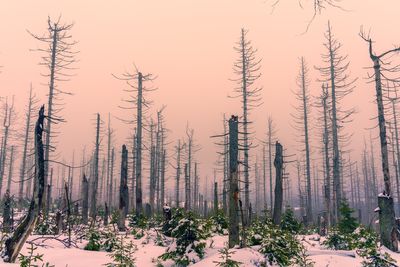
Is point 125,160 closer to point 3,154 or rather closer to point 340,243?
point 340,243

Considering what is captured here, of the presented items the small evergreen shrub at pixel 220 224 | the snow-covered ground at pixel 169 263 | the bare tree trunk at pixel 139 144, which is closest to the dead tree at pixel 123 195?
the bare tree trunk at pixel 139 144

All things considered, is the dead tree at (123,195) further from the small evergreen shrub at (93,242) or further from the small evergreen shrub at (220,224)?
the small evergreen shrub at (220,224)

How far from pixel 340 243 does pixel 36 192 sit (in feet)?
35.8

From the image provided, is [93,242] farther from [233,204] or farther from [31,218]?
[233,204]

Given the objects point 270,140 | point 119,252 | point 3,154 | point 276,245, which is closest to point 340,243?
point 276,245

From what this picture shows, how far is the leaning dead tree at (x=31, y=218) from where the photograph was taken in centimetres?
741

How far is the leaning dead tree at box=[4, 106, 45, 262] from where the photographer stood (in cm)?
741

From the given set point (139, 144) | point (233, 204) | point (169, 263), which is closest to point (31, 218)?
point (169, 263)

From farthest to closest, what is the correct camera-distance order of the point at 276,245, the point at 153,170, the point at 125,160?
the point at 153,170 → the point at 125,160 → the point at 276,245

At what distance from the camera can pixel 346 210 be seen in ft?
51.5

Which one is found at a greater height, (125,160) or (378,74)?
(378,74)

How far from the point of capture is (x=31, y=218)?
304 inches

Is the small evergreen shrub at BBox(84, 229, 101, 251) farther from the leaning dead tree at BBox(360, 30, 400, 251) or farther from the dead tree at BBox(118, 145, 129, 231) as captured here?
the leaning dead tree at BBox(360, 30, 400, 251)

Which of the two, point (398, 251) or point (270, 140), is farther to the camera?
point (270, 140)
